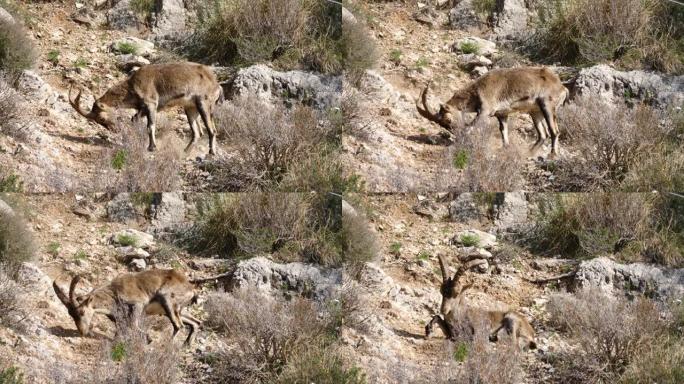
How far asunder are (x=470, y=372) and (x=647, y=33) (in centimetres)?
569

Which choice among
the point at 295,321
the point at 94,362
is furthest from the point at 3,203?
the point at 295,321

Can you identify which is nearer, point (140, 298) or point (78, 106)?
point (140, 298)

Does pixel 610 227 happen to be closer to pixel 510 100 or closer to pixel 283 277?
pixel 510 100

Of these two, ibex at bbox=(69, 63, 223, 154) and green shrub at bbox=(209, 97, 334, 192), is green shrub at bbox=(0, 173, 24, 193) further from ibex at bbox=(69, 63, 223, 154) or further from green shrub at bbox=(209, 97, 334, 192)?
green shrub at bbox=(209, 97, 334, 192)

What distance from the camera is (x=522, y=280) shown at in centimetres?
2233

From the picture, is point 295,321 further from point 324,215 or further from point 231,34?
point 231,34

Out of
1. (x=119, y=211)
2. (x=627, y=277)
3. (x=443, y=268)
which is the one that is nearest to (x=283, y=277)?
(x=443, y=268)

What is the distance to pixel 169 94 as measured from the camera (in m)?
22.2

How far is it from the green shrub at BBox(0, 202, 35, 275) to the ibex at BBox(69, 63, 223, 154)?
1863mm

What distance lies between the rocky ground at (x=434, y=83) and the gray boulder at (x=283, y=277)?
1.23m

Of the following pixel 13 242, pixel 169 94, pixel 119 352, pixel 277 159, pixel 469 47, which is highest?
pixel 469 47

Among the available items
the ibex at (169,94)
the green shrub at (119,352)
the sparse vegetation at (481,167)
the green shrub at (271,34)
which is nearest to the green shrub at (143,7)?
the green shrub at (271,34)

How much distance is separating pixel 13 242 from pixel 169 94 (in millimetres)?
2710

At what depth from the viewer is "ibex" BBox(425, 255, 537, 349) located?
2136 centimetres
